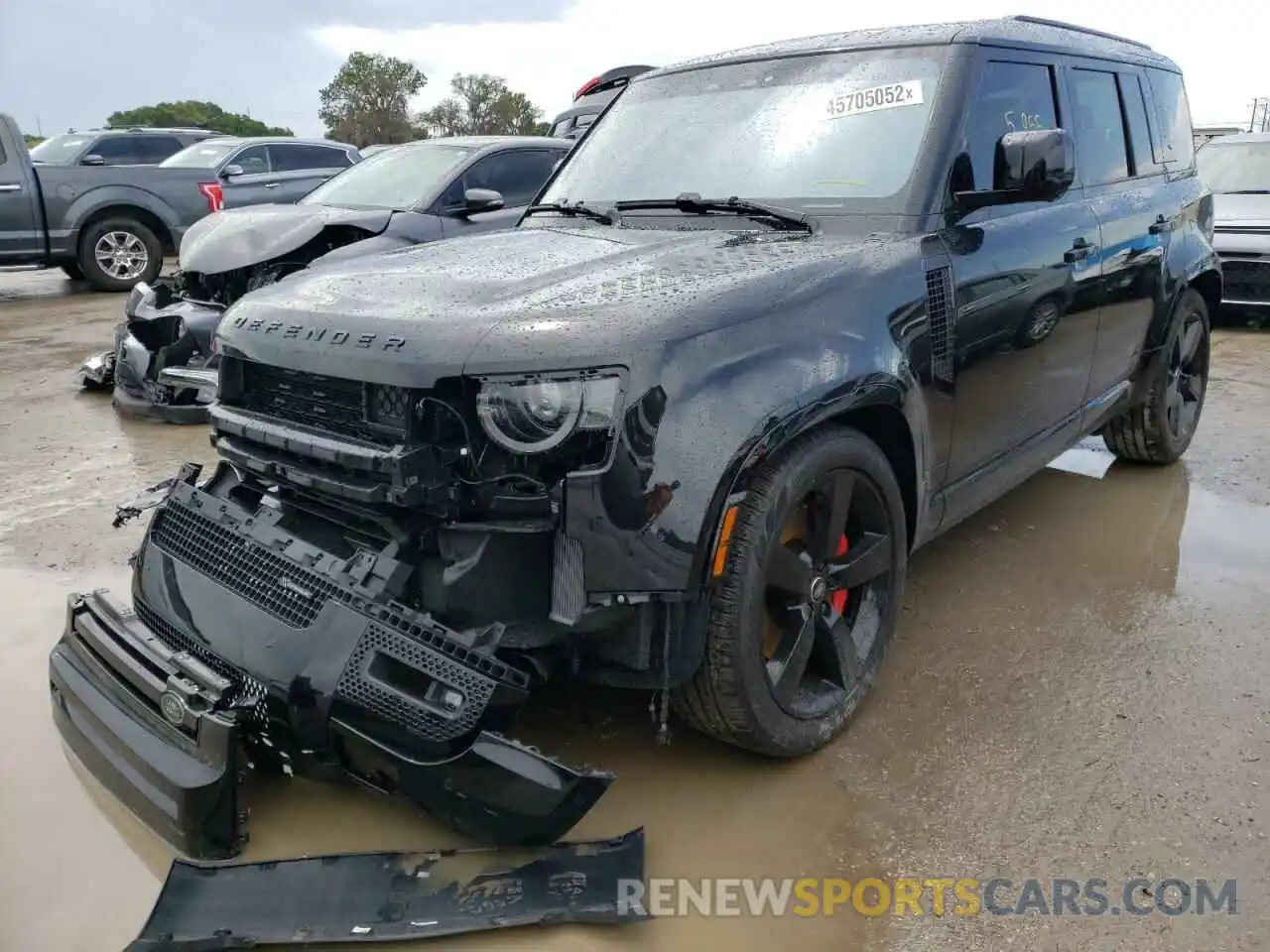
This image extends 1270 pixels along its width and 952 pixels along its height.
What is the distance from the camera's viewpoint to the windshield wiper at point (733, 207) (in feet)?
10.2

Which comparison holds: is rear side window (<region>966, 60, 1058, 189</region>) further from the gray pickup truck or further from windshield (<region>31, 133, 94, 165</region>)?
windshield (<region>31, 133, 94, 165</region>)

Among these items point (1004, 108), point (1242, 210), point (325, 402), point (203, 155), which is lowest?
point (1242, 210)

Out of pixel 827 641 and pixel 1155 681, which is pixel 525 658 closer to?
pixel 827 641

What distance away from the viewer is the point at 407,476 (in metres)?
2.23

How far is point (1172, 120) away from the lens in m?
4.82

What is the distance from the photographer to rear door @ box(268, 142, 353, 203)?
39.3 ft

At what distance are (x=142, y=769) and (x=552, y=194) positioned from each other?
244cm

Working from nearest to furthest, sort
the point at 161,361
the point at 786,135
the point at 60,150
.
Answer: the point at 786,135 → the point at 161,361 → the point at 60,150

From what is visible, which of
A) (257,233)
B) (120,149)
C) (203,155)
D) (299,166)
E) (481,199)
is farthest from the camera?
(120,149)

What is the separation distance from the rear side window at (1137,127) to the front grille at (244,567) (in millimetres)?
3827

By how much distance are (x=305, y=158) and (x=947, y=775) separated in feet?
39.1

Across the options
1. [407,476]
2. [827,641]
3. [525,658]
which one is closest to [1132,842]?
[827,641]

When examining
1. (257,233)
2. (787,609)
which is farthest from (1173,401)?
(257,233)

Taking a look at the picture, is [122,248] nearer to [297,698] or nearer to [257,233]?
[257,233]
